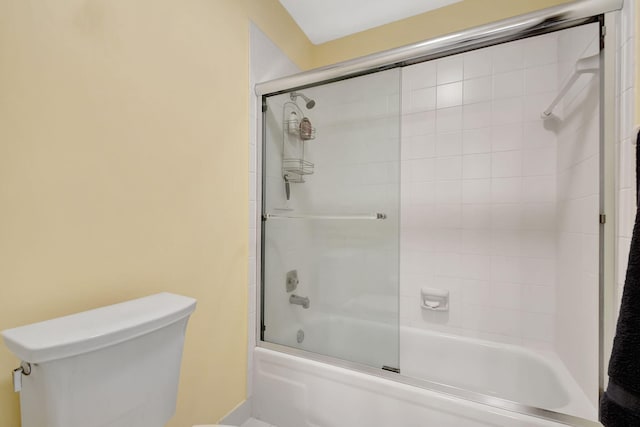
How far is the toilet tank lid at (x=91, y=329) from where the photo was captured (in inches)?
23.3

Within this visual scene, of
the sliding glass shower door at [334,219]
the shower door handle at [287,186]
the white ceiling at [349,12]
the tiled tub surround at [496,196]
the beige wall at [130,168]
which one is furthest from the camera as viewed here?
the white ceiling at [349,12]

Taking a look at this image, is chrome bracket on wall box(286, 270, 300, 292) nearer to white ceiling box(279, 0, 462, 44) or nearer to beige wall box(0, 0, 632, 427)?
beige wall box(0, 0, 632, 427)

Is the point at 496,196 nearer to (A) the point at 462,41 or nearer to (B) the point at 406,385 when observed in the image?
(A) the point at 462,41

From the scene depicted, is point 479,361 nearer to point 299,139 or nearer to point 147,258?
point 299,139

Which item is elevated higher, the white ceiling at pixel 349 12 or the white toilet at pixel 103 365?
the white ceiling at pixel 349 12

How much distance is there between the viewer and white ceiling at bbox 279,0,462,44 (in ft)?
5.80

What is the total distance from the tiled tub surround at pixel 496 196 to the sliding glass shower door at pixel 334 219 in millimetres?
653

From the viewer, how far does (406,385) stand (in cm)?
121

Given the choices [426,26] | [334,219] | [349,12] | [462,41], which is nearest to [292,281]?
[334,219]

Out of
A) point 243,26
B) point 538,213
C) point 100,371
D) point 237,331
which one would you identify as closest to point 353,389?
point 237,331

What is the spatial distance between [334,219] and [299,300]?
0.52 metres

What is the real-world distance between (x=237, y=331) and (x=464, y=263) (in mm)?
1425

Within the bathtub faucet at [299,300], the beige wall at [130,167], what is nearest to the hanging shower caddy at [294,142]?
the beige wall at [130,167]

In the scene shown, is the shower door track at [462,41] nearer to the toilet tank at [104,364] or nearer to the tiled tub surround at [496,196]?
the tiled tub surround at [496,196]
